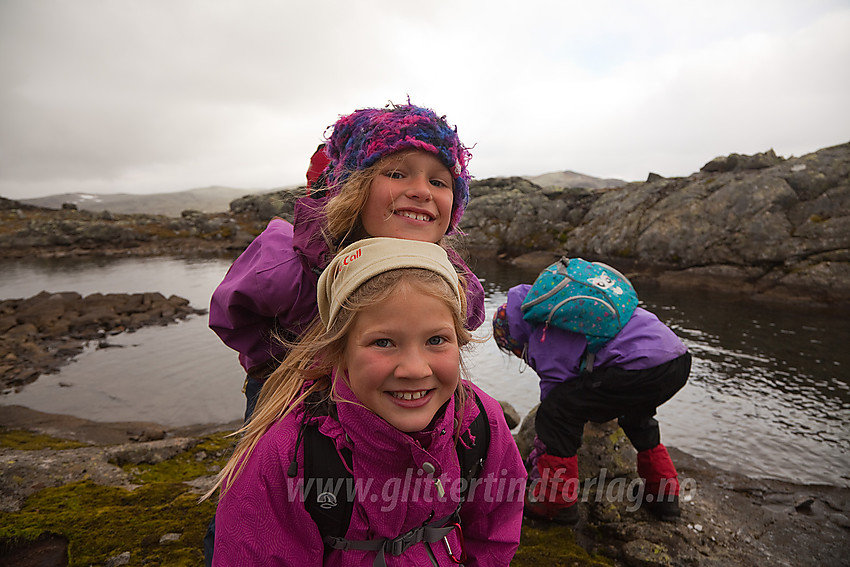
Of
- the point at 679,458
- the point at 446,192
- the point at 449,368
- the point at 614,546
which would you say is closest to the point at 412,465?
the point at 449,368

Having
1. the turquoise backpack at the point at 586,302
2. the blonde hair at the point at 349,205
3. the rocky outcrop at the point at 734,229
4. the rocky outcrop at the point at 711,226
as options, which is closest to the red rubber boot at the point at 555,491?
the turquoise backpack at the point at 586,302

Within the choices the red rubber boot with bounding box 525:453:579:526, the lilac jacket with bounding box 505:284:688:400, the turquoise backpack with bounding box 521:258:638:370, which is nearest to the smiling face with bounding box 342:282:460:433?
the turquoise backpack with bounding box 521:258:638:370

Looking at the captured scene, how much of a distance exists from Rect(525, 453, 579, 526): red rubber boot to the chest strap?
299 cm

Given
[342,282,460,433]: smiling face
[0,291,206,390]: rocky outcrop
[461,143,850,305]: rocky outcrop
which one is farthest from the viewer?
[461,143,850,305]: rocky outcrop

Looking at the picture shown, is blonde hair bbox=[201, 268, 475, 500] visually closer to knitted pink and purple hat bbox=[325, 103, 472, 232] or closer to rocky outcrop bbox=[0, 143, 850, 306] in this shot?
knitted pink and purple hat bbox=[325, 103, 472, 232]

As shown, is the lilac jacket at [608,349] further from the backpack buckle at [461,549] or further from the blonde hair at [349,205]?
the blonde hair at [349,205]

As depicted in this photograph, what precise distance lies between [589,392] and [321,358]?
3.45 m

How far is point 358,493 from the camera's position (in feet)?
7.36

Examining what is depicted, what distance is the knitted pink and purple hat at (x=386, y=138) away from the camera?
2678 mm

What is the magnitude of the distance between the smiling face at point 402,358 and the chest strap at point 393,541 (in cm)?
65

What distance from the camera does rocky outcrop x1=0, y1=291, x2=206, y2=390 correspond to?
568 inches

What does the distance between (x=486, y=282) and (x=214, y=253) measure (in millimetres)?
37978

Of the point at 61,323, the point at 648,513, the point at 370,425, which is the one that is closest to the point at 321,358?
the point at 370,425

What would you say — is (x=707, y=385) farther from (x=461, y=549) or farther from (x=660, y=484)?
(x=461, y=549)
